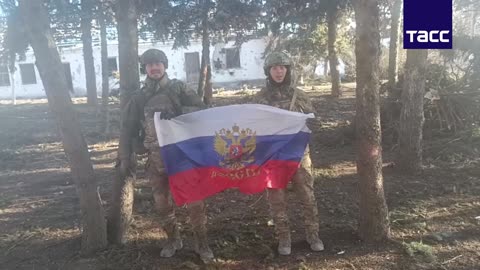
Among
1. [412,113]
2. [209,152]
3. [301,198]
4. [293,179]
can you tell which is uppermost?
[412,113]

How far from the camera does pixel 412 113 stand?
20.9ft

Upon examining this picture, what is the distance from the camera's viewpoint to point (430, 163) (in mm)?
6969

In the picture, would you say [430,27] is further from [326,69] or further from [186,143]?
[326,69]

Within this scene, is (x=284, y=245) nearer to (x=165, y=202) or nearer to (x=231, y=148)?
(x=231, y=148)

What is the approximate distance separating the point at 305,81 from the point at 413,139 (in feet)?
71.3

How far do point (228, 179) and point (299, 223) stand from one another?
1.34m

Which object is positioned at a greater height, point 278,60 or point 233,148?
point 278,60

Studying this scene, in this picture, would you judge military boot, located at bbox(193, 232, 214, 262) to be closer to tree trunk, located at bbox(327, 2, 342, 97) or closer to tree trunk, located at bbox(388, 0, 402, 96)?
tree trunk, located at bbox(388, 0, 402, 96)

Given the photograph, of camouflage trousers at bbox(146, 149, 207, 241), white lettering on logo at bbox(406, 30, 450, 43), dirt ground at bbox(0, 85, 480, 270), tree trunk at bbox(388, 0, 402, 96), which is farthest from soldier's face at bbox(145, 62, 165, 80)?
tree trunk at bbox(388, 0, 402, 96)

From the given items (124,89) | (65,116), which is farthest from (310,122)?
(65,116)

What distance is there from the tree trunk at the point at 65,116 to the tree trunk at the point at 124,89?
0.20 m

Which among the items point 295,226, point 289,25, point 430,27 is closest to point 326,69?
point 289,25

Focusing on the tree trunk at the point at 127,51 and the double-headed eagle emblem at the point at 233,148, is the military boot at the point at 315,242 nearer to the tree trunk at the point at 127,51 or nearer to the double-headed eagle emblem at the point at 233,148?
the double-headed eagle emblem at the point at 233,148

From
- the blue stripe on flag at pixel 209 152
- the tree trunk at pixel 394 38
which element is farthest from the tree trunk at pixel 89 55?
the blue stripe on flag at pixel 209 152
